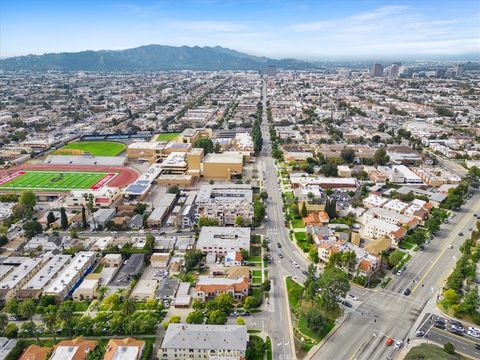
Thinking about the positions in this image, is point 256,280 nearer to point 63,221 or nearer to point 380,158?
point 63,221

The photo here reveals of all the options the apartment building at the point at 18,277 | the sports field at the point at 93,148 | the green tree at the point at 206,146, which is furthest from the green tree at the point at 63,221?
the sports field at the point at 93,148

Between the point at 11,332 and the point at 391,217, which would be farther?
the point at 391,217

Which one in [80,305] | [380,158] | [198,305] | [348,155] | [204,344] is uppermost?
[348,155]

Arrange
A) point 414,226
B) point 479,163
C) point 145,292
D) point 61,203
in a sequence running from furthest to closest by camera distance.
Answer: point 479,163, point 61,203, point 414,226, point 145,292

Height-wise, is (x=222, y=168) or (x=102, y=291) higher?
(x=222, y=168)

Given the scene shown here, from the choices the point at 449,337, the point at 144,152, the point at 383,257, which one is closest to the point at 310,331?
the point at 449,337

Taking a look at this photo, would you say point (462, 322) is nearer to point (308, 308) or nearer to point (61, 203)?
point (308, 308)

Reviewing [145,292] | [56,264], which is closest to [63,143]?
[56,264]

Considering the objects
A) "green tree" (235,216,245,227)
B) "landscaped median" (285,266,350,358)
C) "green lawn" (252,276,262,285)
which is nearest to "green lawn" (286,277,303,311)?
"landscaped median" (285,266,350,358)
